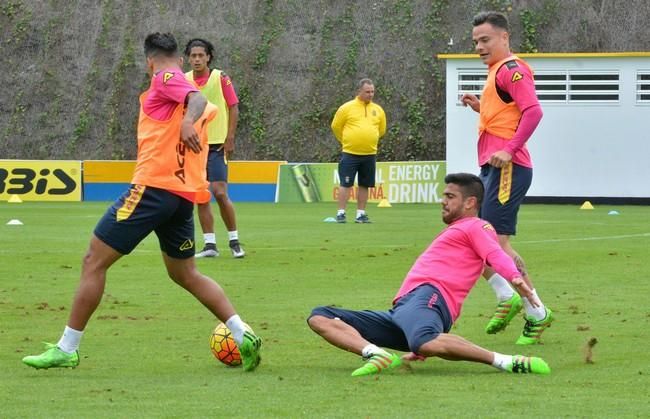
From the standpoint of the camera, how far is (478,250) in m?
8.02

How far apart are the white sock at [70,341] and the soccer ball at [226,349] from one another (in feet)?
2.63

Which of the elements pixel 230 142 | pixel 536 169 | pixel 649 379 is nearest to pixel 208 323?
pixel 649 379

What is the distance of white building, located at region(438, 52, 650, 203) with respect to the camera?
30.2 metres

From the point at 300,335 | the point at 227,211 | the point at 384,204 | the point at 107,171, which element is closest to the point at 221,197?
the point at 227,211

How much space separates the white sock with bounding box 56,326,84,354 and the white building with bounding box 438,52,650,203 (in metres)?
23.3

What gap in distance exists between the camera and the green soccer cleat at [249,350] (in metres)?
7.81

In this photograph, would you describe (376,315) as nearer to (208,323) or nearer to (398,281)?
(208,323)

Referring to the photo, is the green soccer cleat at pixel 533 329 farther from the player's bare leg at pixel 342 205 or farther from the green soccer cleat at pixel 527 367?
the player's bare leg at pixel 342 205

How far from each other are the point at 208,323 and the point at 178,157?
96.0 inches

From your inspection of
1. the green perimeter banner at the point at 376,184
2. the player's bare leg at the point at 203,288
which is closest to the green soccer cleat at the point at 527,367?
the player's bare leg at the point at 203,288

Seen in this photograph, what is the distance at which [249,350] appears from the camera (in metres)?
7.80

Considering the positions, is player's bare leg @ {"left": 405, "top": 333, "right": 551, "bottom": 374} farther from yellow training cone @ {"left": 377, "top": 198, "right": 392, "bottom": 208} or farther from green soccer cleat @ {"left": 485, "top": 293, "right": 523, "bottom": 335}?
yellow training cone @ {"left": 377, "top": 198, "right": 392, "bottom": 208}

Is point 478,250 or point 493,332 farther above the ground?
point 478,250

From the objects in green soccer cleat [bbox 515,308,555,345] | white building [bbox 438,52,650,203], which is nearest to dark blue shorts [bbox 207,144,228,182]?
green soccer cleat [bbox 515,308,555,345]
